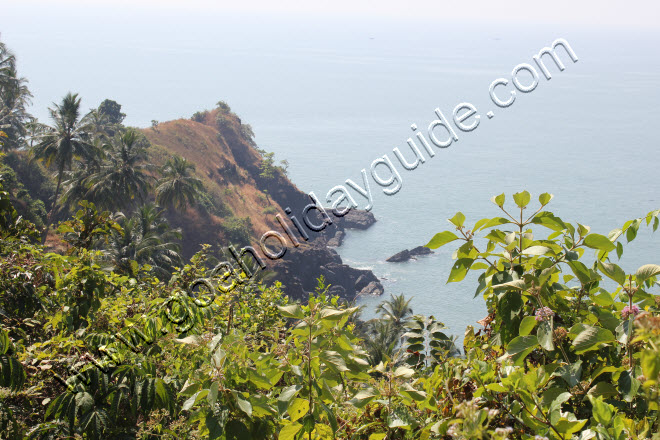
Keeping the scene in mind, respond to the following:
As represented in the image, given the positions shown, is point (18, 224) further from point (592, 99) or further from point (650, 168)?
point (592, 99)

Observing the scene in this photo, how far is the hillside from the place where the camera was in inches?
2066

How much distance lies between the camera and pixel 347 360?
2178mm

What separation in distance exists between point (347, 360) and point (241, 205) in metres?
60.6

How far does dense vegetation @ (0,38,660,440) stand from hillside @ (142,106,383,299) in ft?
134

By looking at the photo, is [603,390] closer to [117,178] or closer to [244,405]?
[244,405]

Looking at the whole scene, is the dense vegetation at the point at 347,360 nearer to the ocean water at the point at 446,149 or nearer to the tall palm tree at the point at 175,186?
the tall palm tree at the point at 175,186

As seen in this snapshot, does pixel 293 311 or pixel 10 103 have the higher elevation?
pixel 10 103

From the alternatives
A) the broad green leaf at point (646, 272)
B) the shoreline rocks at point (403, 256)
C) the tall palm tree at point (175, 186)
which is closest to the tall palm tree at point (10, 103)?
the tall palm tree at point (175, 186)

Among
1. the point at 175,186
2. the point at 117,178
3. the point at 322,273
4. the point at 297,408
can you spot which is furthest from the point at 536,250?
the point at 322,273

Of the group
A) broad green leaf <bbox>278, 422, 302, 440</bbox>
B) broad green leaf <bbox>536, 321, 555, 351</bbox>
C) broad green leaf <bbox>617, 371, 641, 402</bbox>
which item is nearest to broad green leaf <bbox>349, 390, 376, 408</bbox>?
broad green leaf <bbox>278, 422, 302, 440</bbox>

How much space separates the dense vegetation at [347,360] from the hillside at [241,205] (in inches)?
1606

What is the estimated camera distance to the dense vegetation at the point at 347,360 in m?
1.87

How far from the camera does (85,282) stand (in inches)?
154

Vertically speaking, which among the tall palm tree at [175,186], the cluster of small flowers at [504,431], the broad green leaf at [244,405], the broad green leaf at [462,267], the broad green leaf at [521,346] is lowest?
the broad green leaf at [521,346]
